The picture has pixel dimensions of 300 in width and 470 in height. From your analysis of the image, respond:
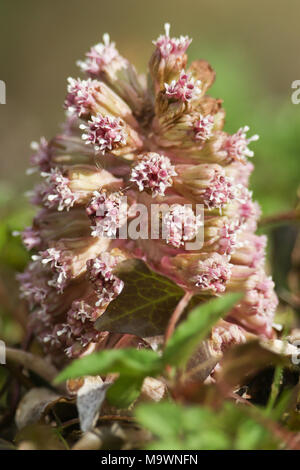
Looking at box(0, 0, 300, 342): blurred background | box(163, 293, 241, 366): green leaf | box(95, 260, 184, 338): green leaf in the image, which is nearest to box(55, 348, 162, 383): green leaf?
box(163, 293, 241, 366): green leaf

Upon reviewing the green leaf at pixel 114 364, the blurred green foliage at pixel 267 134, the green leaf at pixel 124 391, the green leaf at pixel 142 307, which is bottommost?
the green leaf at pixel 124 391

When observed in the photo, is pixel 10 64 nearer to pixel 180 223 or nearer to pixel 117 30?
pixel 117 30

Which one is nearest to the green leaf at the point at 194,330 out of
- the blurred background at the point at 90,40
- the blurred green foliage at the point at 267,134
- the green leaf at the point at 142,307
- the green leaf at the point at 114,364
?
the green leaf at the point at 114,364

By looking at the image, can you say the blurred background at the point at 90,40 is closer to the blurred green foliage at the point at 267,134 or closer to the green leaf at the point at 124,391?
the blurred green foliage at the point at 267,134

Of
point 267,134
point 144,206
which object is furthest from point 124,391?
point 267,134

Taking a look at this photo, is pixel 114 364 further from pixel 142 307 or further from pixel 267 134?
pixel 267 134

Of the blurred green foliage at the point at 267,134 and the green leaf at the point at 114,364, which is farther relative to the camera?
the blurred green foliage at the point at 267,134

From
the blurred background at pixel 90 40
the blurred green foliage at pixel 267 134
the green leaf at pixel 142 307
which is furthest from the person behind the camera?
the blurred background at pixel 90 40
